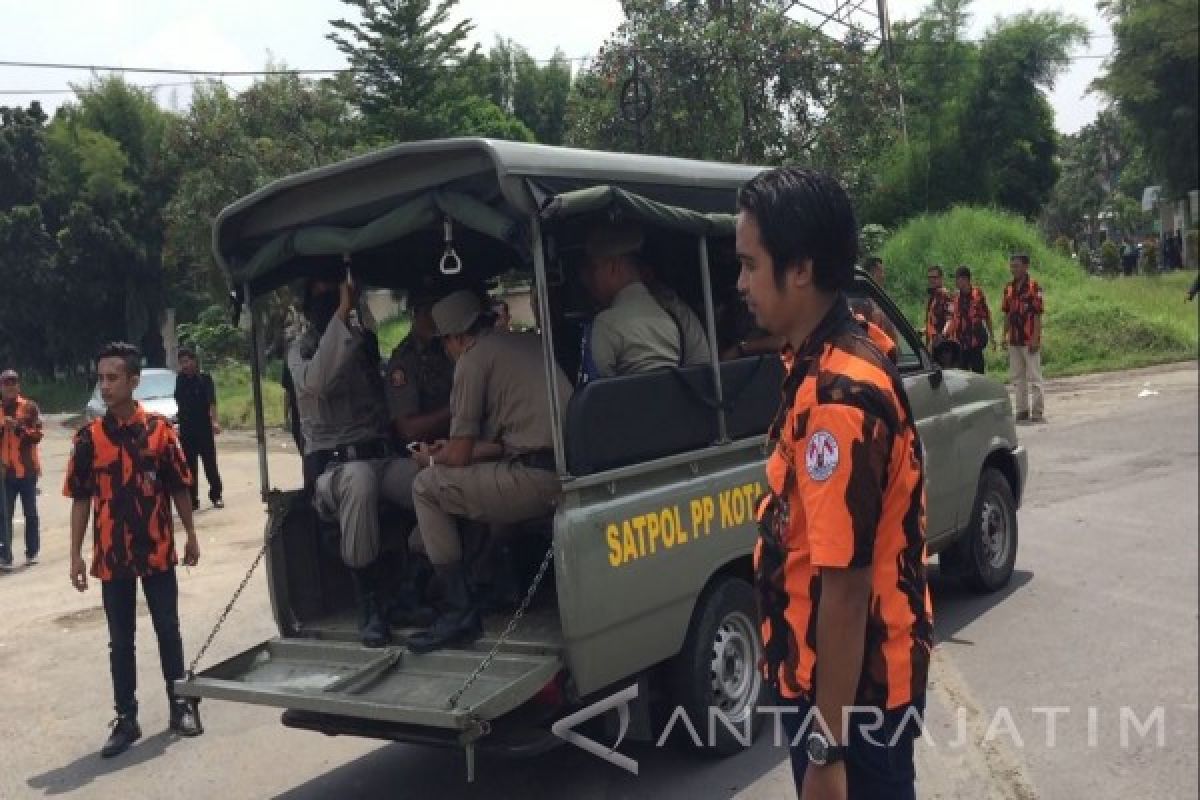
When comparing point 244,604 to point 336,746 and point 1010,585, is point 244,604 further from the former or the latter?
point 1010,585

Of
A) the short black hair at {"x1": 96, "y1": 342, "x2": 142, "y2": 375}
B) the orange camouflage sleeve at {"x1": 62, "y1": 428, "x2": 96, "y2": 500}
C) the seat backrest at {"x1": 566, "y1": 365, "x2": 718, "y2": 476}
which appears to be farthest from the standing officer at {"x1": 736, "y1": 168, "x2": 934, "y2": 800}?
the orange camouflage sleeve at {"x1": 62, "y1": 428, "x2": 96, "y2": 500}

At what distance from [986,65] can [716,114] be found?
9.81 metres

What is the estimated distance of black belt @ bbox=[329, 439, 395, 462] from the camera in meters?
5.54

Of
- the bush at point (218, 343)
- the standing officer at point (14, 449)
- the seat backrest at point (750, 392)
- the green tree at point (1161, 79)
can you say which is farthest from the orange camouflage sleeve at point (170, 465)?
the bush at point (218, 343)

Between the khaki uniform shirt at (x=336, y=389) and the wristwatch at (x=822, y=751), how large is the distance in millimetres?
3529

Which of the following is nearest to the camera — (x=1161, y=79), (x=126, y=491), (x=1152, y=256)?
(x=1161, y=79)

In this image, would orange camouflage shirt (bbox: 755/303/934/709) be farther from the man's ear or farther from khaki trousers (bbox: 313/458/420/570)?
khaki trousers (bbox: 313/458/420/570)

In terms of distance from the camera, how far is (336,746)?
5527 mm

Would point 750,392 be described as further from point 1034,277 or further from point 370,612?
point 1034,277

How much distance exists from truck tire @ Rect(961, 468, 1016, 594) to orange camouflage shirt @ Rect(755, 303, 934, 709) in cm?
451

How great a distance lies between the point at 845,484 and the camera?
2.10 metres

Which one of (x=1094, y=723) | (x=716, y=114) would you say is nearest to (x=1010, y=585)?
(x=1094, y=723)

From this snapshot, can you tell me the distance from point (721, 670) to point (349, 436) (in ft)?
6.75

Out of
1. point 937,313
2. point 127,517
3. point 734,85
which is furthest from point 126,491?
point 734,85
